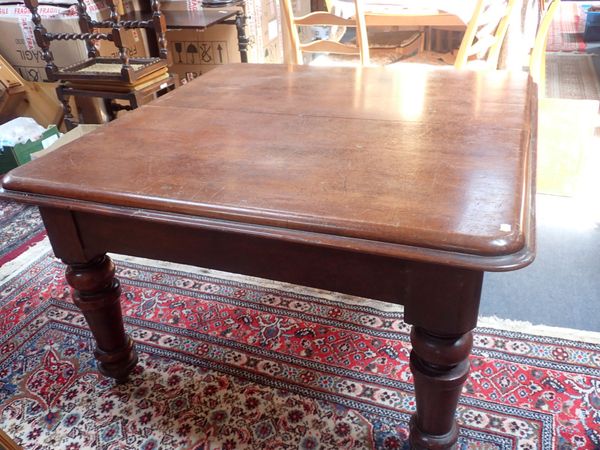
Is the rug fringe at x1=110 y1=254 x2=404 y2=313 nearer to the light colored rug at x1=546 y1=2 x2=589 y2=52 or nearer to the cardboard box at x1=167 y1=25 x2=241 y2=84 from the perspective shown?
the cardboard box at x1=167 y1=25 x2=241 y2=84

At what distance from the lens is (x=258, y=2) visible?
339 centimetres

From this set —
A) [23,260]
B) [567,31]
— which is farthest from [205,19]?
[567,31]

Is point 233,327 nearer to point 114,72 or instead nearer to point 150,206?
point 150,206

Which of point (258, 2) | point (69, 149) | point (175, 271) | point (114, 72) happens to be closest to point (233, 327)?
point (175, 271)

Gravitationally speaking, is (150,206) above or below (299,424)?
above

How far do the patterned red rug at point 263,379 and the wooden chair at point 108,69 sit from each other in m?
1.02

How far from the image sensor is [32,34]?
261 centimetres

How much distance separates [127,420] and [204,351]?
0.93 feet

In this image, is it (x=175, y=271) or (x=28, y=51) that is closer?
(x=175, y=271)

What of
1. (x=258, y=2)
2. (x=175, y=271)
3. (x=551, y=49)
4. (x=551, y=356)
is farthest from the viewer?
(x=551, y=49)

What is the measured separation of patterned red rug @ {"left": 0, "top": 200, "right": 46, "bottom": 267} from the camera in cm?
197

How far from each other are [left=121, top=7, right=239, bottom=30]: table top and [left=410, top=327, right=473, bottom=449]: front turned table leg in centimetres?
221

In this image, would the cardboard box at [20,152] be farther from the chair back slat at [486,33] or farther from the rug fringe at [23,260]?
the chair back slat at [486,33]

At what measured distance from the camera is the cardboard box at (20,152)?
237 cm
